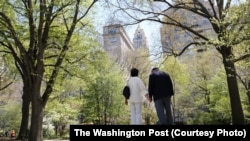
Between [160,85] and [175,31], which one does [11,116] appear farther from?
[160,85]

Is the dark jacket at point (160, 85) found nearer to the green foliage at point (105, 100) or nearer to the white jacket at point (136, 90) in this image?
the white jacket at point (136, 90)

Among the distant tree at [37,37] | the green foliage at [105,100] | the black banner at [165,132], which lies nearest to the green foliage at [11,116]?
the green foliage at [105,100]

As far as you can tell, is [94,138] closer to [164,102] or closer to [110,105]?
[164,102]

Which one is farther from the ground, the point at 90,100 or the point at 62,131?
the point at 90,100

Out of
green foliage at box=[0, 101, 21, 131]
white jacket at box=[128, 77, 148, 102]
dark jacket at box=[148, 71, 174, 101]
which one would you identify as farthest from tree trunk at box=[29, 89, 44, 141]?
green foliage at box=[0, 101, 21, 131]

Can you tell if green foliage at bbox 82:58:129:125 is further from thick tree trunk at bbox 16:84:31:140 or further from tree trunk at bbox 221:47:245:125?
tree trunk at bbox 221:47:245:125

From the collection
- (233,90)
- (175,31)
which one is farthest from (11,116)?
(233,90)

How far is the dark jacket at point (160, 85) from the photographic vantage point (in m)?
8.13

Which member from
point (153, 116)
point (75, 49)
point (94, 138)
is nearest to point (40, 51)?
point (75, 49)

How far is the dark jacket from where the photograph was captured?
813cm

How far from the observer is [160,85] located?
26.7 ft

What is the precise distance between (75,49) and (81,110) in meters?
23.9

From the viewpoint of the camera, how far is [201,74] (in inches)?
1574

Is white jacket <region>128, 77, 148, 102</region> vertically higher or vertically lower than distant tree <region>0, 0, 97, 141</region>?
lower
